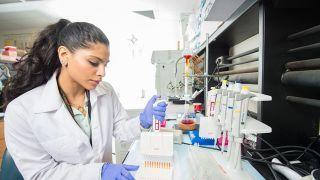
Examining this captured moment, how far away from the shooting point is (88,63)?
983 millimetres

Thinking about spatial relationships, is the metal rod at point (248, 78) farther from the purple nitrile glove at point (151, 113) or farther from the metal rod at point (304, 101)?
the purple nitrile glove at point (151, 113)

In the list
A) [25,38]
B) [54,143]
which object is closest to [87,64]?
[54,143]

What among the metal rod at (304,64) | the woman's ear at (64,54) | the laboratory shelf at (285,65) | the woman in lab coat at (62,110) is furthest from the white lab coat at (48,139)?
the metal rod at (304,64)

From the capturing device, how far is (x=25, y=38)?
4.44 meters

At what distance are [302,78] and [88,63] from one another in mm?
905

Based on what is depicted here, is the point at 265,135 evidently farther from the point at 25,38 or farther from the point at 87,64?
the point at 25,38

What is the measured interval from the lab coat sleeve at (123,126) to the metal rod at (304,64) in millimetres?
889

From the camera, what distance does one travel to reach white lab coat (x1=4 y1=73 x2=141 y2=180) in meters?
0.90

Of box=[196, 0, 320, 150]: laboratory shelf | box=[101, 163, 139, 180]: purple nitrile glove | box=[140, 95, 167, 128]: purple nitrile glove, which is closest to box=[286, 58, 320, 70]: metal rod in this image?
box=[196, 0, 320, 150]: laboratory shelf

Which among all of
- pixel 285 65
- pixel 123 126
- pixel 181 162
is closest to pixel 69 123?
pixel 123 126

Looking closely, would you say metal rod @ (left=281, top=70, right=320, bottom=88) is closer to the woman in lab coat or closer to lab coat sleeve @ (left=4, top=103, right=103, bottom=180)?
the woman in lab coat

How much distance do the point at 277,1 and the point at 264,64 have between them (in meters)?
0.24

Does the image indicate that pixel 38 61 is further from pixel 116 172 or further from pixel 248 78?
pixel 248 78

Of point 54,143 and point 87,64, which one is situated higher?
point 87,64
